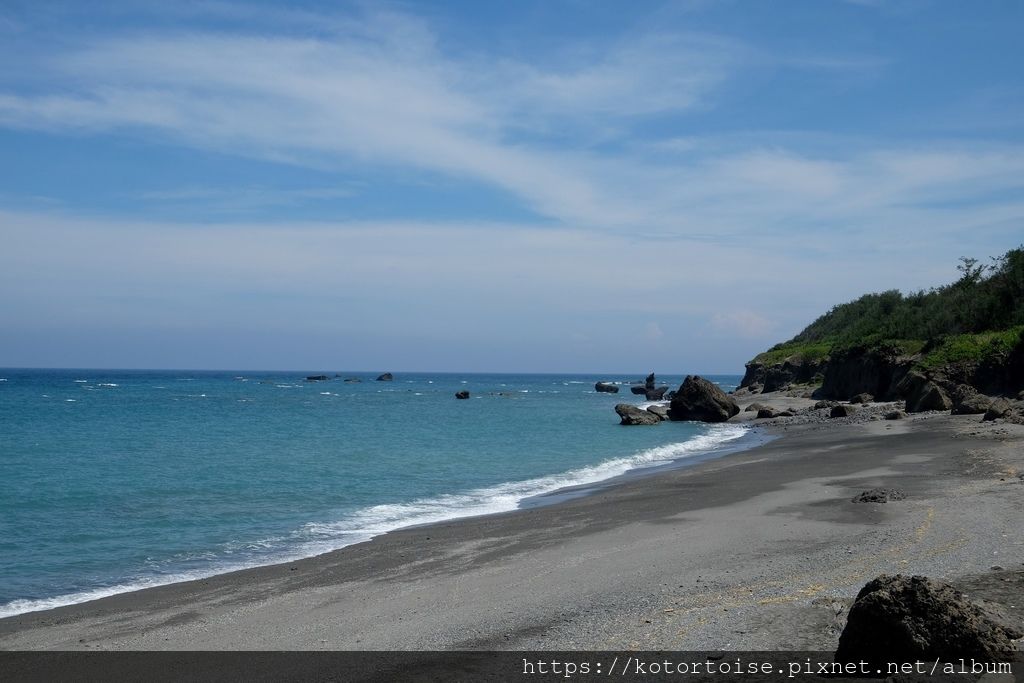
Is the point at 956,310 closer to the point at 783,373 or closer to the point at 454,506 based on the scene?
the point at 783,373

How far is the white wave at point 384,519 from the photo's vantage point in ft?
41.6

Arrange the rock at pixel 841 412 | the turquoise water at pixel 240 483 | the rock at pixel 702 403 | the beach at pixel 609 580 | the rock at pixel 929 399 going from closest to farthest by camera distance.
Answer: the beach at pixel 609 580 → the turquoise water at pixel 240 483 → the rock at pixel 929 399 → the rock at pixel 841 412 → the rock at pixel 702 403

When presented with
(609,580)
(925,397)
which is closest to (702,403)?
(925,397)

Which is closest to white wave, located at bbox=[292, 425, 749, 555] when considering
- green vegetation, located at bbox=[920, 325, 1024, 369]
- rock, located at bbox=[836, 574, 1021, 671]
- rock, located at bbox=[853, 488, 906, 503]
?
rock, located at bbox=[853, 488, 906, 503]

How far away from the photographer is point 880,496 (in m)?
14.9

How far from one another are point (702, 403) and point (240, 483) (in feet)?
123

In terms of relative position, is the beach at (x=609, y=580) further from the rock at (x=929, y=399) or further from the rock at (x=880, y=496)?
the rock at (x=929, y=399)

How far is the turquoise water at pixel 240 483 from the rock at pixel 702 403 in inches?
102

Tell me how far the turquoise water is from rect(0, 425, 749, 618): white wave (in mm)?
54

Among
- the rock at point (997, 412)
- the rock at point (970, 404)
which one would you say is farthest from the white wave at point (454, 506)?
the rock at point (970, 404)

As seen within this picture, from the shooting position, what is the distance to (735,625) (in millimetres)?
8039

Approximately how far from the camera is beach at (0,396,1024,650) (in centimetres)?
847

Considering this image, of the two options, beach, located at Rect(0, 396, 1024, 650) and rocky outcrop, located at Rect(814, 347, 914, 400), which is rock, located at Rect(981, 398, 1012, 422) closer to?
beach, located at Rect(0, 396, 1024, 650)

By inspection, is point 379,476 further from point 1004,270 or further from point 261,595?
point 1004,270
